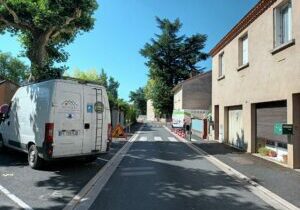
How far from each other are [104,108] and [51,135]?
219 centimetres

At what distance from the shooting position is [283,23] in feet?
44.4

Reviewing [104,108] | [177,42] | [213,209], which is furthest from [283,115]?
[177,42]

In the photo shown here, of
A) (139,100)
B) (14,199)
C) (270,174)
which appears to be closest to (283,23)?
(270,174)

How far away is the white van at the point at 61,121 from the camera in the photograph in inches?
413

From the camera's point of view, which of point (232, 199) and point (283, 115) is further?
point (283, 115)

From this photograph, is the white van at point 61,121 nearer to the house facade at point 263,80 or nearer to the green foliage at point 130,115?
the house facade at point 263,80

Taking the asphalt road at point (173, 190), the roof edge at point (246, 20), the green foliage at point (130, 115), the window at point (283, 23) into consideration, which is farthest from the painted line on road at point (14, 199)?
the green foliage at point (130, 115)

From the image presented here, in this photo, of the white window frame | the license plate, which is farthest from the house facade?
the license plate

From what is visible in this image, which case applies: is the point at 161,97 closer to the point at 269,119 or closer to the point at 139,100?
the point at 139,100

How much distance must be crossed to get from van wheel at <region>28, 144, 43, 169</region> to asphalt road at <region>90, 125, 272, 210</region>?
7.28 ft

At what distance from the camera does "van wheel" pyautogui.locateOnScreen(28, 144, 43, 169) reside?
10.8m

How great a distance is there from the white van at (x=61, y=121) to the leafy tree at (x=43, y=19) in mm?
6161

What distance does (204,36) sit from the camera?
6956cm

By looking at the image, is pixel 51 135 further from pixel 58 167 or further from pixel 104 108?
pixel 104 108
